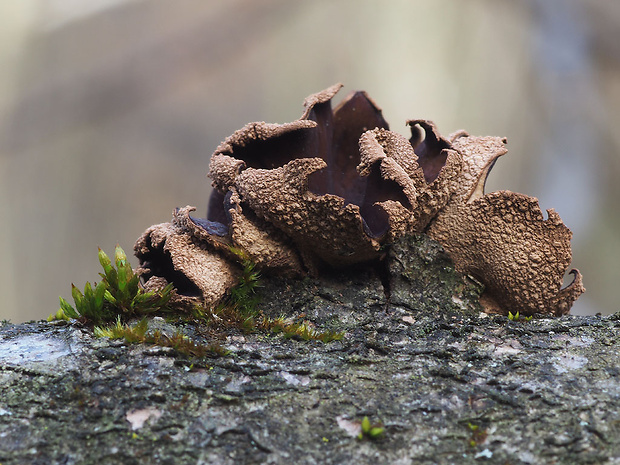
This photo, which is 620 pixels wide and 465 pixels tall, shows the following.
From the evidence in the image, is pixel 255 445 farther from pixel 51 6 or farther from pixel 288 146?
pixel 51 6

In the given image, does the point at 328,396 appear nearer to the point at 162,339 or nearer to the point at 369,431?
the point at 369,431

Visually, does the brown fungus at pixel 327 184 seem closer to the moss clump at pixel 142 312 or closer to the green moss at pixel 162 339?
the moss clump at pixel 142 312

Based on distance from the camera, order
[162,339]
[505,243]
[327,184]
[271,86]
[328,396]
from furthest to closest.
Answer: [271,86] < [327,184] < [505,243] < [162,339] < [328,396]

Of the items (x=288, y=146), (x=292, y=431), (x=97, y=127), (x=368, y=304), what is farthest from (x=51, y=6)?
(x=292, y=431)

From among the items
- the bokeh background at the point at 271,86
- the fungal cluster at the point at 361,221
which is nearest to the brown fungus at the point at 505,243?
the fungal cluster at the point at 361,221

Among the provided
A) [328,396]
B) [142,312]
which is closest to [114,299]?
[142,312]

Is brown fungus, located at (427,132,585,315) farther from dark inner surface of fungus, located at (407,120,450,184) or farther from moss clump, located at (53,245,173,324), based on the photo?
moss clump, located at (53,245,173,324)

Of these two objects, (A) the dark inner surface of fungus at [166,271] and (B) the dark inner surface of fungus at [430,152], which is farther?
(B) the dark inner surface of fungus at [430,152]
